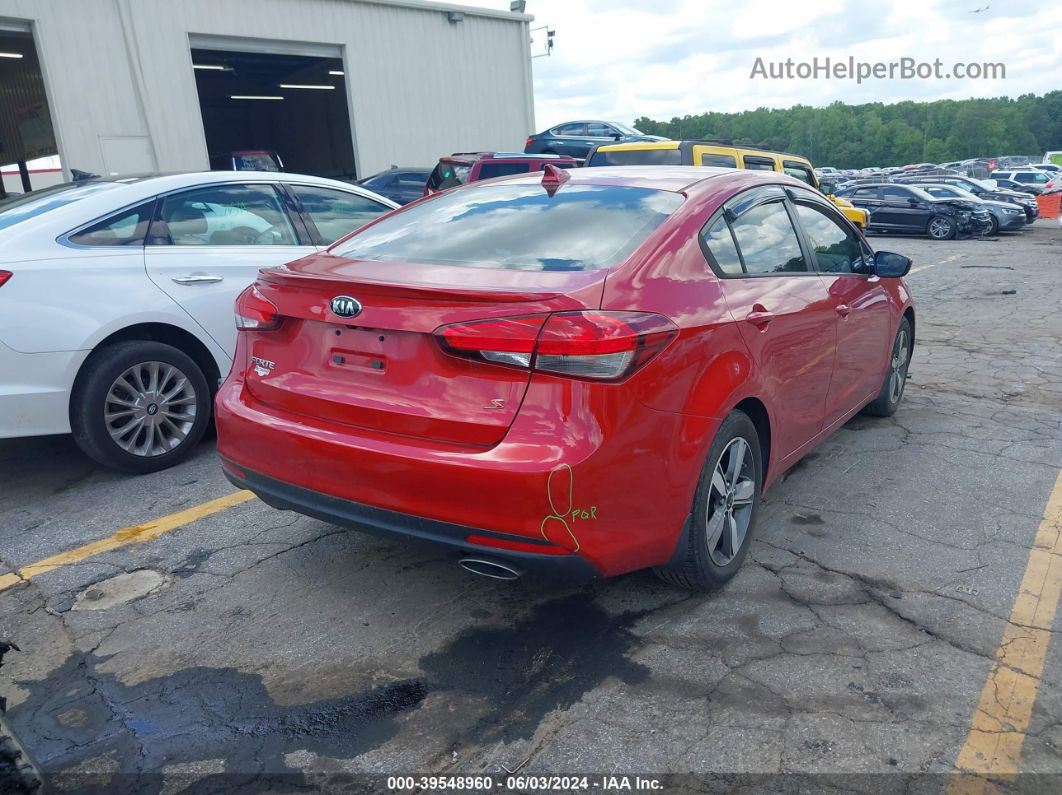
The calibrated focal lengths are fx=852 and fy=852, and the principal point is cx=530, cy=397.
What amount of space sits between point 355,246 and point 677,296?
4.62 feet

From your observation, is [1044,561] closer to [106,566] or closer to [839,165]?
[106,566]

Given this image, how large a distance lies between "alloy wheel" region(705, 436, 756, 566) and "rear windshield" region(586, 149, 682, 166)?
7.01 metres

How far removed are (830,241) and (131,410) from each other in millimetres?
3810

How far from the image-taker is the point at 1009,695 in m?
2.66

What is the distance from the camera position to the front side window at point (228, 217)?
490 centimetres

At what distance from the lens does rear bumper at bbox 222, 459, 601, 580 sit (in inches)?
104

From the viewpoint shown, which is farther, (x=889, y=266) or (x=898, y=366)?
(x=898, y=366)

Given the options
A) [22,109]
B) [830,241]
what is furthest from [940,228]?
[22,109]

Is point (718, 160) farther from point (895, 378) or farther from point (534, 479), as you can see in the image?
point (534, 479)

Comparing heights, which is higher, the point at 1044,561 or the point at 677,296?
the point at 677,296

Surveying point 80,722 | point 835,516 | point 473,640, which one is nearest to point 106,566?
point 80,722

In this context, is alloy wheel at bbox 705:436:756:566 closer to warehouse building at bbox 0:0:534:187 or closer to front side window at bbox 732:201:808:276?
front side window at bbox 732:201:808:276

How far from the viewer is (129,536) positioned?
3.92 meters

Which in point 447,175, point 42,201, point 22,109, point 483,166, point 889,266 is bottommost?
point 889,266
